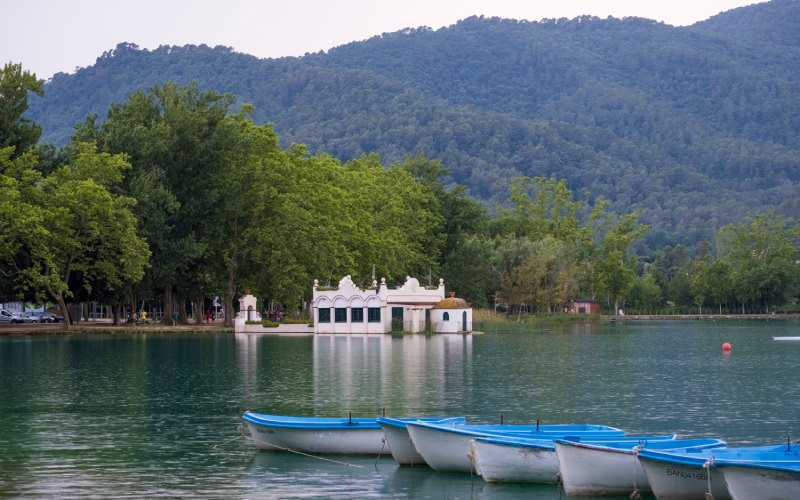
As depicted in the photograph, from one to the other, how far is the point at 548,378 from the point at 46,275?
45176 mm

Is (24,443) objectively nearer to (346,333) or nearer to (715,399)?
(715,399)

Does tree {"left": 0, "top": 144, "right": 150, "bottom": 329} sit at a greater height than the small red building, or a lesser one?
greater

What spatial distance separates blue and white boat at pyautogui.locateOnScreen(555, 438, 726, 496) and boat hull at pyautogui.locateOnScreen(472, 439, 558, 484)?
0.87m

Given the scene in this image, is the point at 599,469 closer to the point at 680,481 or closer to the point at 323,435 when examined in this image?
the point at 680,481

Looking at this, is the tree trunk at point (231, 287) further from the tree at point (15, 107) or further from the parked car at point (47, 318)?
the parked car at point (47, 318)

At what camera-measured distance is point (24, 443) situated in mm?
31828

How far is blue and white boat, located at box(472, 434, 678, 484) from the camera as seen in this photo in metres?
24.5

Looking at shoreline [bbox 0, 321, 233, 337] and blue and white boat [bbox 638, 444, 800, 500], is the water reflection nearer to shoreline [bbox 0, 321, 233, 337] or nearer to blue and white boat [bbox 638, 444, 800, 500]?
blue and white boat [bbox 638, 444, 800, 500]

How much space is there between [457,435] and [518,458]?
68.5 inches

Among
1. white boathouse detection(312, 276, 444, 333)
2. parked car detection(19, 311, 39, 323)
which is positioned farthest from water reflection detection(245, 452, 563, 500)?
parked car detection(19, 311, 39, 323)

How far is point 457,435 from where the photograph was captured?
2581 cm

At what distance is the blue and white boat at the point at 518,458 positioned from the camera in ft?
80.3

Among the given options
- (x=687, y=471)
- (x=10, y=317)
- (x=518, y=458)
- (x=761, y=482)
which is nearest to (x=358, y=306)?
(x=10, y=317)

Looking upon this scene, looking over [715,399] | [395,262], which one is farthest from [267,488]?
[395,262]
